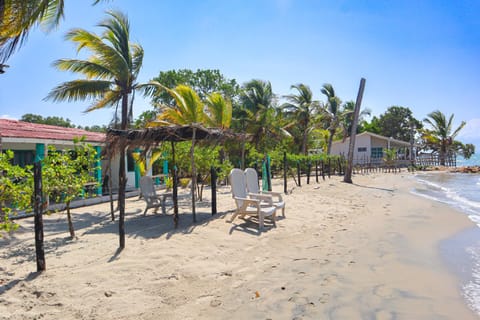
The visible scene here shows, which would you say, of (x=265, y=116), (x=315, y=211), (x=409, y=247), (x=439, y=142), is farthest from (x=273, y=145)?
(x=439, y=142)

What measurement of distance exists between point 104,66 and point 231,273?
7349mm

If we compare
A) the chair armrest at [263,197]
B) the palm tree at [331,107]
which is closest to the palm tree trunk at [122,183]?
the chair armrest at [263,197]

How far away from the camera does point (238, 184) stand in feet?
25.1

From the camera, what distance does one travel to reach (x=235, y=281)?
166 inches

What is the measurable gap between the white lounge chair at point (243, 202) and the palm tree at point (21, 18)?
4.33 m

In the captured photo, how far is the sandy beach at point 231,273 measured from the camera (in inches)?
136

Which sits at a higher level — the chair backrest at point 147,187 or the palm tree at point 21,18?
the palm tree at point 21,18

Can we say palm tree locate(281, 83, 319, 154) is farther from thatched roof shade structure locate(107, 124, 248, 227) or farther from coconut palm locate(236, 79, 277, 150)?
thatched roof shade structure locate(107, 124, 248, 227)

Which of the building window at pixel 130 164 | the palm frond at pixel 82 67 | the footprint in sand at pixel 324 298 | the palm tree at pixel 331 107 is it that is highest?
the palm tree at pixel 331 107

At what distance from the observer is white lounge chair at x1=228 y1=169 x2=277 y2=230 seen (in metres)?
6.78

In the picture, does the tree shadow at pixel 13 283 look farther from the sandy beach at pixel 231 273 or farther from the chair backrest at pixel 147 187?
the chair backrest at pixel 147 187

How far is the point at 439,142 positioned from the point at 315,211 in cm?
4021

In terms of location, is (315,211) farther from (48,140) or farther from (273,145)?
(273,145)

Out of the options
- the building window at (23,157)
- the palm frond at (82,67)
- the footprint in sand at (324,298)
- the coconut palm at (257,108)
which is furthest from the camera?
the coconut palm at (257,108)
